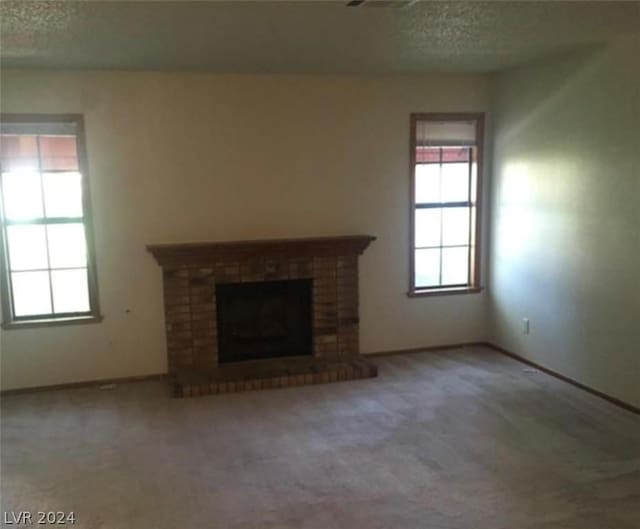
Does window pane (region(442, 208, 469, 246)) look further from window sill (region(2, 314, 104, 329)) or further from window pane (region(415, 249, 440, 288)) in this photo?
window sill (region(2, 314, 104, 329))

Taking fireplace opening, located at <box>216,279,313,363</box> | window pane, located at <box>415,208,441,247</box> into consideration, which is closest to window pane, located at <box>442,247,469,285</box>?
window pane, located at <box>415,208,441,247</box>

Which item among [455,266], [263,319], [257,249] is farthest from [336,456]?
[455,266]

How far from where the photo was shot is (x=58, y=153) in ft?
15.8

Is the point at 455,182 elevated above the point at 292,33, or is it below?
below

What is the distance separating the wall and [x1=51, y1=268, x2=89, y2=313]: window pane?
3.70 m

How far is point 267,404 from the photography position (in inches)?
177

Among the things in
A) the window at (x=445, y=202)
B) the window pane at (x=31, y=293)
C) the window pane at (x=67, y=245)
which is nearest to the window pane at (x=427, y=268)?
the window at (x=445, y=202)

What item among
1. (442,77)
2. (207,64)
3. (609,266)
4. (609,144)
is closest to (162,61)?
(207,64)

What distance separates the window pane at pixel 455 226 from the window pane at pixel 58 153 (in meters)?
3.29

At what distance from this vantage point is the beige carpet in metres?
2.99

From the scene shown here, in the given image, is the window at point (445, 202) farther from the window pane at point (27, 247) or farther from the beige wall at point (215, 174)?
the window pane at point (27, 247)

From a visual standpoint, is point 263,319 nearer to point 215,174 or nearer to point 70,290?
point 215,174

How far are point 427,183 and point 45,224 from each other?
3.32m

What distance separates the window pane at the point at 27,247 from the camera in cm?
479
